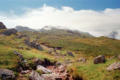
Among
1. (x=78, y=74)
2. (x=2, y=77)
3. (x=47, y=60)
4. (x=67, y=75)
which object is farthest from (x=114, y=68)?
(x=47, y=60)

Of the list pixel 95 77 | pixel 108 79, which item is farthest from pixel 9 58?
pixel 108 79

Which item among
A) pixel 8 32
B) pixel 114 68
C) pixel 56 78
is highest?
pixel 8 32

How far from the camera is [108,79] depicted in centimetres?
2095

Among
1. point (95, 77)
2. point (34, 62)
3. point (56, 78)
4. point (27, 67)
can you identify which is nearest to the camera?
point (95, 77)

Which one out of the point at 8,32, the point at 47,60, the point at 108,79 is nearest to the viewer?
the point at 108,79

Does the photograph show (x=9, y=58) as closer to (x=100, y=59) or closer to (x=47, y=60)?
(x=47, y=60)

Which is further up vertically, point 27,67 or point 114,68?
point 114,68

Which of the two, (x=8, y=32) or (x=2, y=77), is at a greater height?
(x=8, y=32)

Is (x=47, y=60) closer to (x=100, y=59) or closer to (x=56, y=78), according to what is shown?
(x=56, y=78)

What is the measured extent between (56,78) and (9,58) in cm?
1294

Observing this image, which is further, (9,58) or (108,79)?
(9,58)

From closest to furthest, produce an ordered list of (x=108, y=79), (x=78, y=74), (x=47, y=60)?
(x=108, y=79)
(x=78, y=74)
(x=47, y=60)

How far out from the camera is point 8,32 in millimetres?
101438

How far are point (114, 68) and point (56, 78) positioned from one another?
1187 centimetres
